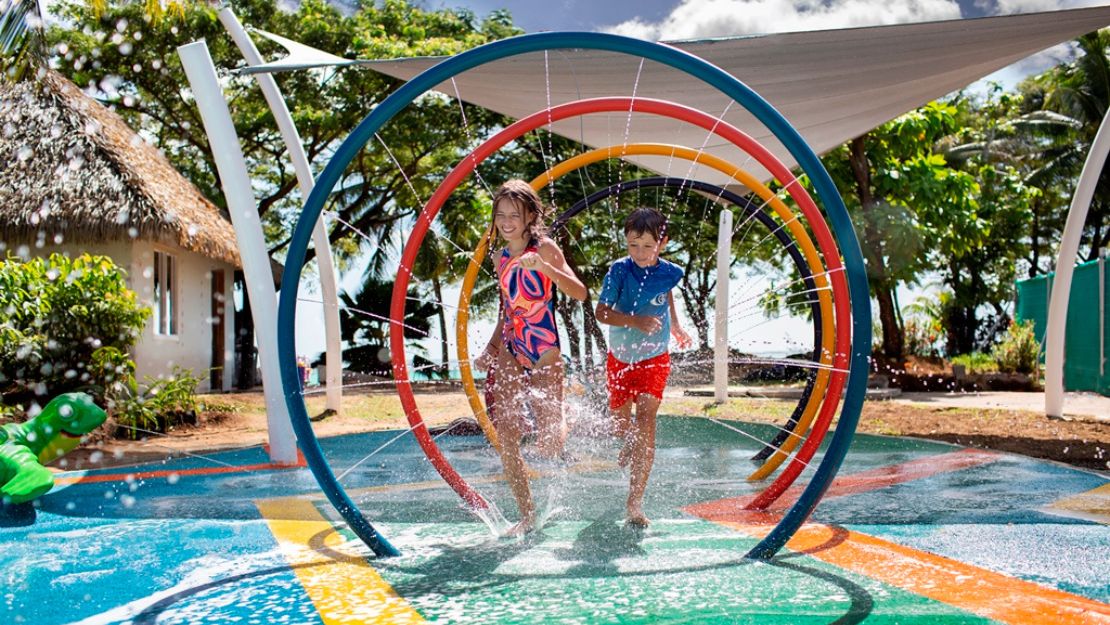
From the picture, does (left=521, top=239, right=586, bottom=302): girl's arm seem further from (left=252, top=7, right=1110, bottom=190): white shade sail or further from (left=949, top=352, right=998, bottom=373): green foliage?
(left=949, top=352, right=998, bottom=373): green foliage

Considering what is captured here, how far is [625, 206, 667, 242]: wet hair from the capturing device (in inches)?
174

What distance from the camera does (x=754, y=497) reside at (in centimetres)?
491

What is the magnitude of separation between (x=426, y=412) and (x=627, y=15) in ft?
74.0

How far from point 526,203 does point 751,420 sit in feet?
19.8

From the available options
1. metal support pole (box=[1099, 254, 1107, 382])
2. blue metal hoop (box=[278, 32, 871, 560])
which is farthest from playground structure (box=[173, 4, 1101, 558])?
metal support pole (box=[1099, 254, 1107, 382])

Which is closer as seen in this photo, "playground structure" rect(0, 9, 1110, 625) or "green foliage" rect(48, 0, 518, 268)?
"playground structure" rect(0, 9, 1110, 625)

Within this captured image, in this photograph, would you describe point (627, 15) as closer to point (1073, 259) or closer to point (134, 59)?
point (134, 59)

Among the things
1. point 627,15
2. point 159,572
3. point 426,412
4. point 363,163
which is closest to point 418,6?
point 363,163

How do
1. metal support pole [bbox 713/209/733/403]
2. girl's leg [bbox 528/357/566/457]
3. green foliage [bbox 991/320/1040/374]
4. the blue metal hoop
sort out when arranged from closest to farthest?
the blue metal hoop < girl's leg [bbox 528/357/566/457] < metal support pole [bbox 713/209/733/403] < green foliage [bbox 991/320/1040/374]

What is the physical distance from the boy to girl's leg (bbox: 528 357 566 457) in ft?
1.26

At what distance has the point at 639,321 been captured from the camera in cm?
431

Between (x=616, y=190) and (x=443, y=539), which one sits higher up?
(x=616, y=190)

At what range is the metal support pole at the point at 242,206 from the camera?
5723mm

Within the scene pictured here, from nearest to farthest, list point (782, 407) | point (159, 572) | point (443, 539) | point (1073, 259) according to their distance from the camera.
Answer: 1. point (159, 572)
2. point (443, 539)
3. point (1073, 259)
4. point (782, 407)
